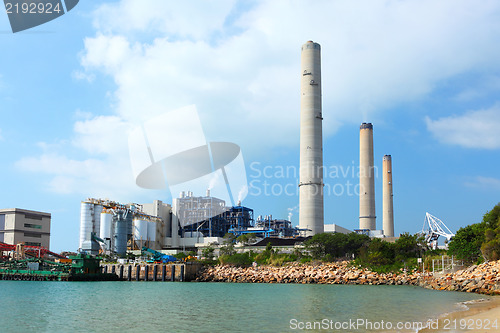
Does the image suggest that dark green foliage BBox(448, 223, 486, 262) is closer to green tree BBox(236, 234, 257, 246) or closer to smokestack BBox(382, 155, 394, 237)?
green tree BBox(236, 234, 257, 246)

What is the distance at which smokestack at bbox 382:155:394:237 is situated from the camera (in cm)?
12484

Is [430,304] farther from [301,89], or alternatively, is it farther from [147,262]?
[301,89]

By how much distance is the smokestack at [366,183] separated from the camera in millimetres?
118812

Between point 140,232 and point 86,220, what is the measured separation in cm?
1342

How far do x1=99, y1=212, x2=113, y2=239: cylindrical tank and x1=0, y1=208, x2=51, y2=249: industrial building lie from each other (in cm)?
1867

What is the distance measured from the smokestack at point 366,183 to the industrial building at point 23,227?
77352 millimetres

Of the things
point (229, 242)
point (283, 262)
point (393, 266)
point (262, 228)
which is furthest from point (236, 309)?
point (262, 228)

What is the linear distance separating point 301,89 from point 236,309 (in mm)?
71184

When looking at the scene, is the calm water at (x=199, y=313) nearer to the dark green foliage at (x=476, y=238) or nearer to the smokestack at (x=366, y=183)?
the dark green foliage at (x=476, y=238)

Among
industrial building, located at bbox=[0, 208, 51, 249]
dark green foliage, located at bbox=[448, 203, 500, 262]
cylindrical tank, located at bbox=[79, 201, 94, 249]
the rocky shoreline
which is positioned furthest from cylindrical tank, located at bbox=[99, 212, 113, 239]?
dark green foliage, located at bbox=[448, 203, 500, 262]

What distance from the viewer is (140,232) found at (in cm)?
10812

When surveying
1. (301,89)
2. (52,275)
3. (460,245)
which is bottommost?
(52,275)

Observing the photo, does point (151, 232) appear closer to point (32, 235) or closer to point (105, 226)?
point (105, 226)

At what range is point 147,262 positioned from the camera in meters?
80.2
